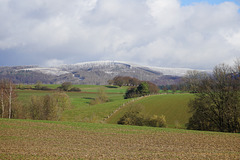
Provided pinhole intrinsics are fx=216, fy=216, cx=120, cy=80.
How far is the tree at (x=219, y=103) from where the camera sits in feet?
115

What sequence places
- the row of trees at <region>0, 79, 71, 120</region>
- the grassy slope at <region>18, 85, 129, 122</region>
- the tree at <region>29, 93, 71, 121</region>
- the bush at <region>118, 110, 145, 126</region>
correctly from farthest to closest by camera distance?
1. the grassy slope at <region>18, 85, 129, 122</region>
2. the tree at <region>29, 93, 71, 121</region>
3. the row of trees at <region>0, 79, 71, 120</region>
4. the bush at <region>118, 110, 145, 126</region>

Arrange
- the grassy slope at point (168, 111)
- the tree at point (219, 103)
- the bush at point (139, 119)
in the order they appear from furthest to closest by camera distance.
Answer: the grassy slope at point (168, 111) < the bush at point (139, 119) < the tree at point (219, 103)

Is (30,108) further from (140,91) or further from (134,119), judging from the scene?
(140,91)

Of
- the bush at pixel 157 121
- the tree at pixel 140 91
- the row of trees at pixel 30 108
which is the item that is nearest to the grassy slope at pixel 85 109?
the row of trees at pixel 30 108

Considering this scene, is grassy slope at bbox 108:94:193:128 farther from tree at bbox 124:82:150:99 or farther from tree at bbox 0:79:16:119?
tree at bbox 0:79:16:119

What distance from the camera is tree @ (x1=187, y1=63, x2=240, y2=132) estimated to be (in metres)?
35.0

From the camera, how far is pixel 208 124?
3716cm

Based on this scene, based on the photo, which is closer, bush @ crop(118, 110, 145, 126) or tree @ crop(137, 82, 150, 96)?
bush @ crop(118, 110, 145, 126)

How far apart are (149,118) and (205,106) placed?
39.7 feet

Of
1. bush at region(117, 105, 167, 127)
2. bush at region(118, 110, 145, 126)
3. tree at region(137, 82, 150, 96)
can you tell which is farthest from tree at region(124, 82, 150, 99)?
bush at region(118, 110, 145, 126)

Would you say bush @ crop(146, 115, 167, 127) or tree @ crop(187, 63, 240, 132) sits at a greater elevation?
tree @ crop(187, 63, 240, 132)

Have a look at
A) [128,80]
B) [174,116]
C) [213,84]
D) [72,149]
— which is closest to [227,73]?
[213,84]

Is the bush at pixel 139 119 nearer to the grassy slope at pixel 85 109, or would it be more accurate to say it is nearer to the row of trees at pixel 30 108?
the grassy slope at pixel 85 109

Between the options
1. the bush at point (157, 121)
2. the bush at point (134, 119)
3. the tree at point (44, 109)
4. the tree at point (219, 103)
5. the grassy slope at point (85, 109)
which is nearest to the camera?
the tree at point (219, 103)
